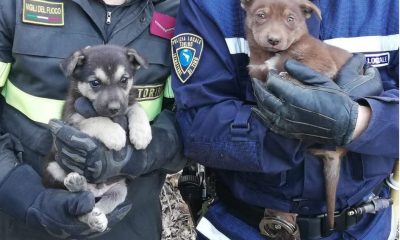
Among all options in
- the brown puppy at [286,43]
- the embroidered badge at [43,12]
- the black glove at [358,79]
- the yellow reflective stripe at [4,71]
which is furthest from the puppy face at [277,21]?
the yellow reflective stripe at [4,71]

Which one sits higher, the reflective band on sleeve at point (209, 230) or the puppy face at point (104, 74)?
the puppy face at point (104, 74)

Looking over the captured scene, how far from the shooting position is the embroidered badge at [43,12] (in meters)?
2.92

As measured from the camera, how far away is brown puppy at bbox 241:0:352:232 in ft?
9.04

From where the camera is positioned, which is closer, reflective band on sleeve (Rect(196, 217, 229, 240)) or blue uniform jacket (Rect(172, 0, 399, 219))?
blue uniform jacket (Rect(172, 0, 399, 219))

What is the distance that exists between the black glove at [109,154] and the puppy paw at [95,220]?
18cm

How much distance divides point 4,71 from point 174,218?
114 inches

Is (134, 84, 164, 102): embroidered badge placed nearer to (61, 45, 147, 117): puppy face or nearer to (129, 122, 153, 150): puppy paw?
(61, 45, 147, 117): puppy face

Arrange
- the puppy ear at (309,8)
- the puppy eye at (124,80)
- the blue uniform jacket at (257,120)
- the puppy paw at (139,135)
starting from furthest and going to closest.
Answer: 1. the puppy eye at (124,80)
2. the puppy paw at (139,135)
3. the puppy ear at (309,8)
4. the blue uniform jacket at (257,120)

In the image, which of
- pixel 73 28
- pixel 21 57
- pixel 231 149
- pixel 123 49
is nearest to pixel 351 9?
pixel 231 149

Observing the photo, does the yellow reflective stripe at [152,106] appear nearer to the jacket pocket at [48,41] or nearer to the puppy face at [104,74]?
the puppy face at [104,74]

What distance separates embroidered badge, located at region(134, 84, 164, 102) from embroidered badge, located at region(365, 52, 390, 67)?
1204 millimetres

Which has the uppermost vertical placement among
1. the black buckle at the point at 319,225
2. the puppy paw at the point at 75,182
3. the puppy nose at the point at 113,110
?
the puppy nose at the point at 113,110

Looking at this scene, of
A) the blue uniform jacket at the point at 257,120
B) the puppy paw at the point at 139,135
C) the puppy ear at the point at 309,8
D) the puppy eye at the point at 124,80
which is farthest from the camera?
the puppy eye at the point at 124,80

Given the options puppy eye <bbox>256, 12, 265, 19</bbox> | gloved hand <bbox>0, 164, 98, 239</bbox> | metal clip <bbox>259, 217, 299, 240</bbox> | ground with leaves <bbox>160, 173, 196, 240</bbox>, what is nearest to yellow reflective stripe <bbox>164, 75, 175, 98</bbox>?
puppy eye <bbox>256, 12, 265, 19</bbox>
